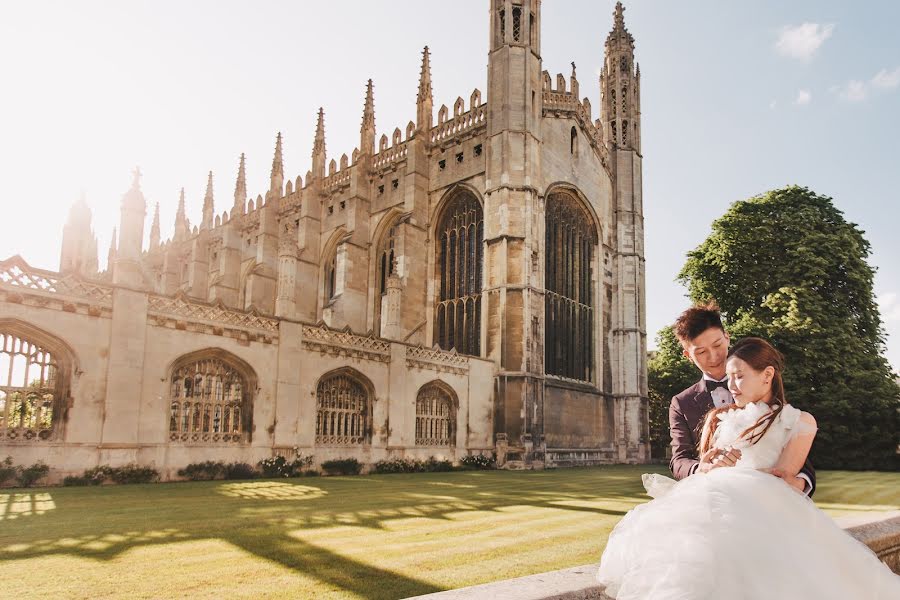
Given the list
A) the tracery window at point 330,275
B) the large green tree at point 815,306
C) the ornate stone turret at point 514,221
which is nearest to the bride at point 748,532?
the ornate stone turret at point 514,221

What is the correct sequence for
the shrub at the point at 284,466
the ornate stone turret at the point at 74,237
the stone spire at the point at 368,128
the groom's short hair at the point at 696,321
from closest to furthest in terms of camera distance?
1. the groom's short hair at the point at 696,321
2. the shrub at the point at 284,466
3. the ornate stone turret at the point at 74,237
4. the stone spire at the point at 368,128

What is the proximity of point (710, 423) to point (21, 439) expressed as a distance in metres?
12.4

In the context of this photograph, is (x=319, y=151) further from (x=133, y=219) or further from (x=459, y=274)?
(x=133, y=219)

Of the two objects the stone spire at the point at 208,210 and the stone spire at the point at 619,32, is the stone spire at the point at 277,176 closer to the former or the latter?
the stone spire at the point at 208,210

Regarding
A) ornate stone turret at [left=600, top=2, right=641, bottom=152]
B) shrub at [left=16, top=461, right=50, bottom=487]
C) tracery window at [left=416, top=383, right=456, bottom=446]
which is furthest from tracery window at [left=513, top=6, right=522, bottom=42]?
shrub at [left=16, top=461, right=50, bottom=487]

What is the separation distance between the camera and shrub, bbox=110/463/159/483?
12469mm

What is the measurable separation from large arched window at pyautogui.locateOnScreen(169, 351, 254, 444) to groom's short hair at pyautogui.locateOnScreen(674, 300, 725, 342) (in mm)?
12643

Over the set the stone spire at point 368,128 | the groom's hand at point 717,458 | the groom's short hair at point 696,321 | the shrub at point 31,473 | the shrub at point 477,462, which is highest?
the stone spire at point 368,128

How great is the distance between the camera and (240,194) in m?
40.0

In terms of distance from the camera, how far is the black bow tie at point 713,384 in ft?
11.9

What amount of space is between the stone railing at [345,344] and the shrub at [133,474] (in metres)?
4.81

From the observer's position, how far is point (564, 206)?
1141 inches

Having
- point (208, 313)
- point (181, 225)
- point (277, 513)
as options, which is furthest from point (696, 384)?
point (181, 225)

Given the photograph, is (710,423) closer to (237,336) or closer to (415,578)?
(415,578)
